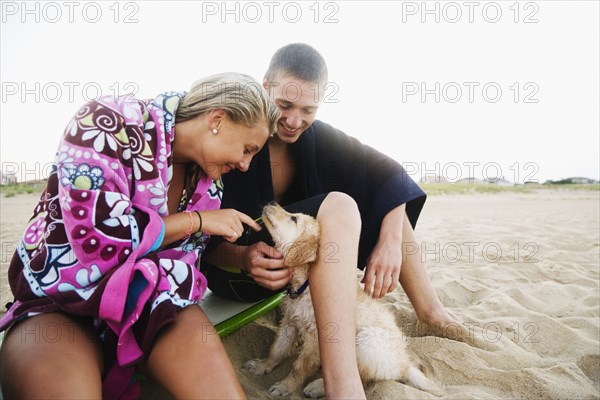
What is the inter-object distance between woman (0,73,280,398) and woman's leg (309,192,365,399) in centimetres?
53

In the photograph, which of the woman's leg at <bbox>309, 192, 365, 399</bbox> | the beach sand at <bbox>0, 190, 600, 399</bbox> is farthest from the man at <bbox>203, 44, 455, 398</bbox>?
the beach sand at <bbox>0, 190, 600, 399</bbox>

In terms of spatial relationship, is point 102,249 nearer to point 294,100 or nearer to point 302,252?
point 302,252

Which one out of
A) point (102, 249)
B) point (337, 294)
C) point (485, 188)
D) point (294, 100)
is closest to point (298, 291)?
point (337, 294)

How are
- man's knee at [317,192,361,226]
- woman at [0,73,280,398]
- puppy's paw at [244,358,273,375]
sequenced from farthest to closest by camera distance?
puppy's paw at [244,358,273,375], man's knee at [317,192,361,226], woman at [0,73,280,398]

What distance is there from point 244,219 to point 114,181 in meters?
0.65

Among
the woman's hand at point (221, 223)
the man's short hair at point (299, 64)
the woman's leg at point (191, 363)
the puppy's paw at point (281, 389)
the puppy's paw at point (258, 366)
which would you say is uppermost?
the man's short hair at point (299, 64)

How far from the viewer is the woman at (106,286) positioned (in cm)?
138

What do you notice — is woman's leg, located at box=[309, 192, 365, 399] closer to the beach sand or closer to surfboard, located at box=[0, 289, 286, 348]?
the beach sand

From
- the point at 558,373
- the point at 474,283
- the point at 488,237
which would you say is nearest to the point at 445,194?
the point at 488,237

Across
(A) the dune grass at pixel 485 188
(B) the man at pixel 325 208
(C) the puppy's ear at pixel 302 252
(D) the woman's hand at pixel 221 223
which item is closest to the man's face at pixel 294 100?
(B) the man at pixel 325 208

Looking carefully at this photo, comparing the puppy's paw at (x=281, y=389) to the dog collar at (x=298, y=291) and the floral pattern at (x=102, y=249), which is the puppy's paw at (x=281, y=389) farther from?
the floral pattern at (x=102, y=249)

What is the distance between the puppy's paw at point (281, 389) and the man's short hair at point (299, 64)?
1874mm

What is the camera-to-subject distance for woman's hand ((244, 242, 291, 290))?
2145mm

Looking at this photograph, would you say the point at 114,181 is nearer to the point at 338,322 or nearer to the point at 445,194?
the point at 338,322
